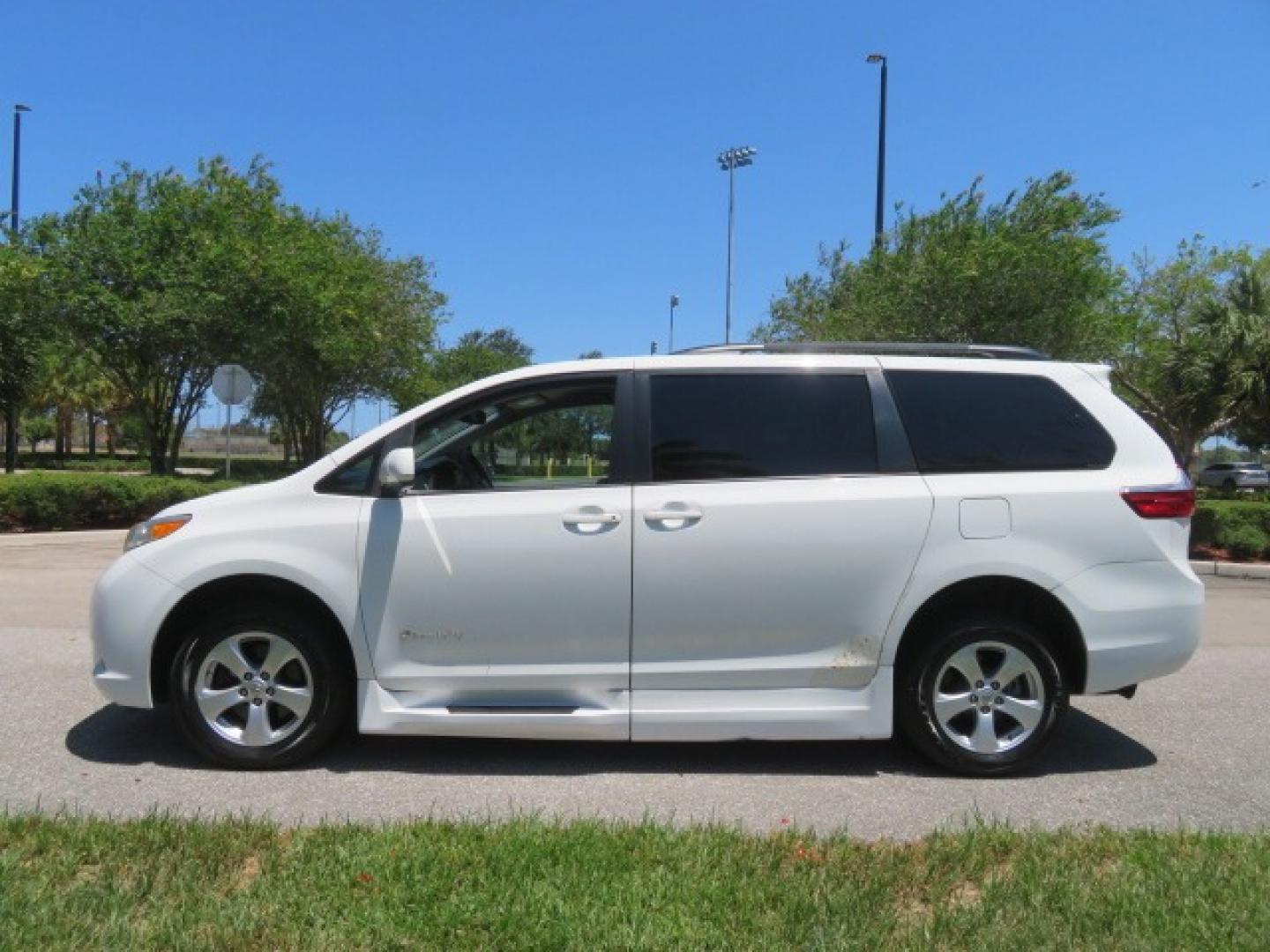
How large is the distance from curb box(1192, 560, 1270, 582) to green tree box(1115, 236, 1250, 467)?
815 cm

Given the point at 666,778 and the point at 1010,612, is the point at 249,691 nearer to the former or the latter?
the point at 666,778

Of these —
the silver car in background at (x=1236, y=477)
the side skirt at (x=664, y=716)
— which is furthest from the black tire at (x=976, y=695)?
the silver car in background at (x=1236, y=477)

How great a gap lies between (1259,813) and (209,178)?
23.4 meters

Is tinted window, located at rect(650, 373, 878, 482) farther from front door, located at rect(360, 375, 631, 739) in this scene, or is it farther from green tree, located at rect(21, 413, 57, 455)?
green tree, located at rect(21, 413, 57, 455)

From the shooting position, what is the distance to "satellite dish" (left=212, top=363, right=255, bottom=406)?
17.6 m

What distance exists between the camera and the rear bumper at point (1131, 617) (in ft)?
15.4

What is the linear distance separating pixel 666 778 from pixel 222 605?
219 cm

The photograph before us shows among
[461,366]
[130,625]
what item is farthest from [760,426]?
[461,366]

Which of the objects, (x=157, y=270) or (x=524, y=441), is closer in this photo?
(x=524, y=441)

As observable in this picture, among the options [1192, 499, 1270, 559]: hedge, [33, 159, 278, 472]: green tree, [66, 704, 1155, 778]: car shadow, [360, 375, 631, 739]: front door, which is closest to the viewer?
[360, 375, 631, 739]: front door

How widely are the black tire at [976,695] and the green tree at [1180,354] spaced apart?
18089 mm

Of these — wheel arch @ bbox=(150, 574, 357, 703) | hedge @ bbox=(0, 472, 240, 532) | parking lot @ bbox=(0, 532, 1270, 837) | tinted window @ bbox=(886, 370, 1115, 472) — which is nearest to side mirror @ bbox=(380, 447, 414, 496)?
wheel arch @ bbox=(150, 574, 357, 703)

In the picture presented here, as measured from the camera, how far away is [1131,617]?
4.71 metres

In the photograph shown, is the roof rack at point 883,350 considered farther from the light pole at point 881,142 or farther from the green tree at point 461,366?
the light pole at point 881,142
